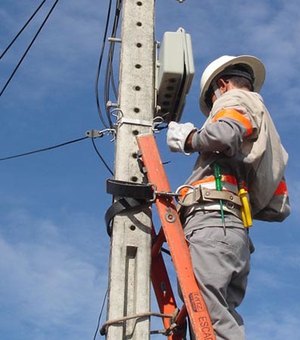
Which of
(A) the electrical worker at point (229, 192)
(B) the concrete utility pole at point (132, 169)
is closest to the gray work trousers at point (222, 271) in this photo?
(A) the electrical worker at point (229, 192)

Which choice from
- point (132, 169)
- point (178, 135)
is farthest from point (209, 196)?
point (132, 169)

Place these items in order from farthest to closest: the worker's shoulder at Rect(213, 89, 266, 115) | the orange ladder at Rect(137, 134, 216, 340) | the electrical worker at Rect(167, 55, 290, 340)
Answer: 1. the worker's shoulder at Rect(213, 89, 266, 115)
2. the electrical worker at Rect(167, 55, 290, 340)
3. the orange ladder at Rect(137, 134, 216, 340)

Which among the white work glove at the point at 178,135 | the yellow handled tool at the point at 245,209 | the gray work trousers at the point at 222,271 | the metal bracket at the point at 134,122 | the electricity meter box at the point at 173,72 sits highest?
the electricity meter box at the point at 173,72

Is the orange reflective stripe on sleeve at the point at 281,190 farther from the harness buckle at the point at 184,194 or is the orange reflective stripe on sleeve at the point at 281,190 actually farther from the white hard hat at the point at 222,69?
the white hard hat at the point at 222,69

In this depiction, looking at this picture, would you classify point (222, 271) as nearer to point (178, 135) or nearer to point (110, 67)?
point (178, 135)

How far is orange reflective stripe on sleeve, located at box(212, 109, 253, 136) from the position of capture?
3915 millimetres

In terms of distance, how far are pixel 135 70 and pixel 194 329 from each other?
5.30 ft

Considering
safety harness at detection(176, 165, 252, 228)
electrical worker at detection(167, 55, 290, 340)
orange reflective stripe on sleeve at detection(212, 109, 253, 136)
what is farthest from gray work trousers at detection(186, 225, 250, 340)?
orange reflective stripe on sleeve at detection(212, 109, 253, 136)

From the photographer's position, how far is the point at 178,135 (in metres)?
3.94

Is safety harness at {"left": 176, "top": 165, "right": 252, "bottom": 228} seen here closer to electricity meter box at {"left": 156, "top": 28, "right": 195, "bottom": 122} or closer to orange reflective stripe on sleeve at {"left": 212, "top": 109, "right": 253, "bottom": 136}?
orange reflective stripe on sleeve at {"left": 212, "top": 109, "right": 253, "bottom": 136}

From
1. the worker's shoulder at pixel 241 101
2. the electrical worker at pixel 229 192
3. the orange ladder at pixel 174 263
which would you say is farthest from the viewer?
the worker's shoulder at pixel 241 101

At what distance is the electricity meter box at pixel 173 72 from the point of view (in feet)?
14.5

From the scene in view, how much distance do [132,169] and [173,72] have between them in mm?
715

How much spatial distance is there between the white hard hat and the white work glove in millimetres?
597
